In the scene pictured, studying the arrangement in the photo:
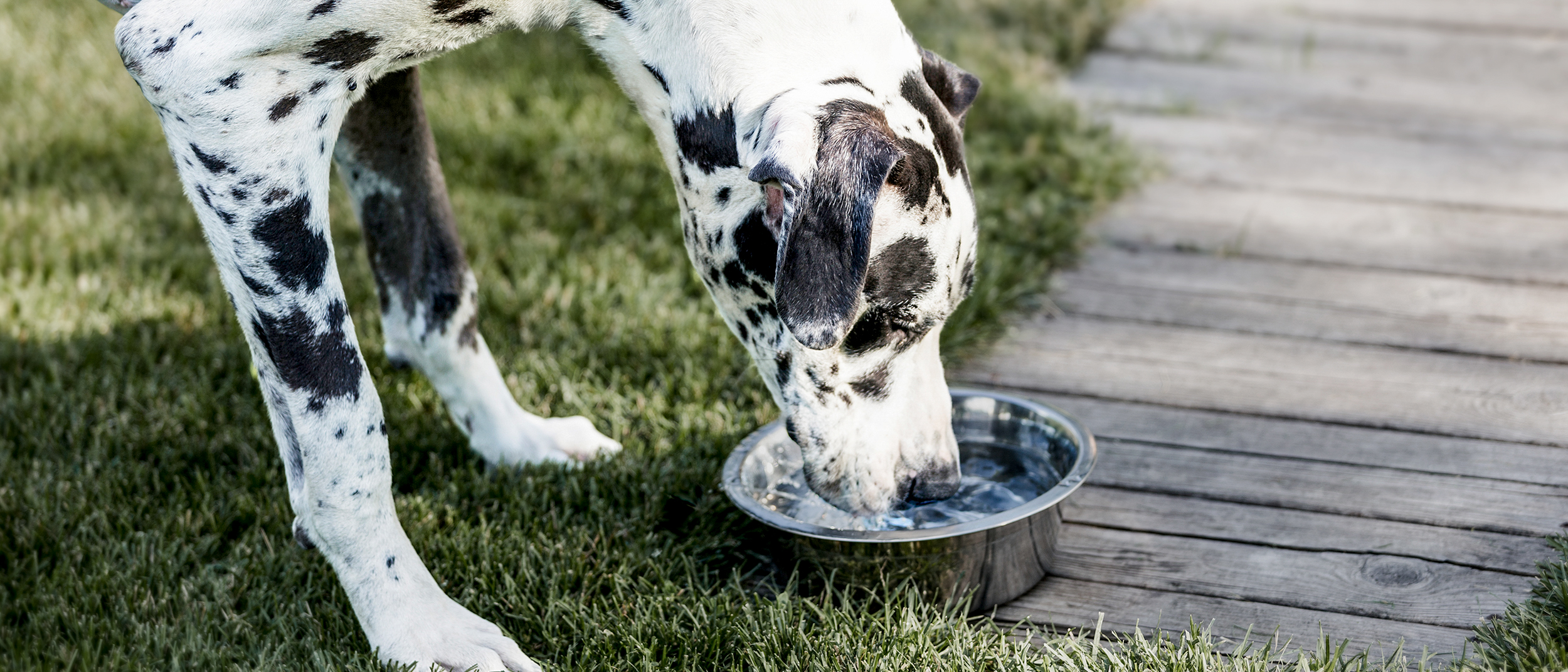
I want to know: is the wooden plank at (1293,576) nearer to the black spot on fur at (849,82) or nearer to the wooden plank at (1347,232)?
the black spot on fur at (849,82)

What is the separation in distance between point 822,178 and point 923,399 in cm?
71

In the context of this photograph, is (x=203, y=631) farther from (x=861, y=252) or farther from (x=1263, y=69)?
(x=1263, y=69)

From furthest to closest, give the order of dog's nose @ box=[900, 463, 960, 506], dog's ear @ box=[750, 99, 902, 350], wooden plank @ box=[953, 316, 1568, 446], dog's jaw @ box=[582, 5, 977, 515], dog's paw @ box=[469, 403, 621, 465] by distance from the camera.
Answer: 1. wooden plank @ box=[953, 316, 1568, 446]
2. dog's paw @ box=[469, 403, 621, 465]
3. dog's nose @ box=[900, 463, 960, 506]
4. dog's jaw @ box=[582, 5, 977, 515]
5. dog's ear @ box=[750, 99, 902, 350]

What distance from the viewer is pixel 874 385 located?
2.69m

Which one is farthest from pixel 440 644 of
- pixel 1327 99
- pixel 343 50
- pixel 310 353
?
pixel 1327 99

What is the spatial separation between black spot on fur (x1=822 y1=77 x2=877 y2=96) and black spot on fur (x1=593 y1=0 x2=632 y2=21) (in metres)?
0.43

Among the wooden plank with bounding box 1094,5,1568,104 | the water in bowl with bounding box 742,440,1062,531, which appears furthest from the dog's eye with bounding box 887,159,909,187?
the wooden plank with bounding box 1094,5,1568,104

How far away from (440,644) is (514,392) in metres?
1.21

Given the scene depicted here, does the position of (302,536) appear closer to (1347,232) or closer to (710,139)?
(710,139)

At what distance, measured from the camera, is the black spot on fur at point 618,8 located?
8.39 ft

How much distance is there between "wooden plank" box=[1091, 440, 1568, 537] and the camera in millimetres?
3111

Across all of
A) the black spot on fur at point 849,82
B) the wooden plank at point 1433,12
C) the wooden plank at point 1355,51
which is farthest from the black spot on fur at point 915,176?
the wooden plank at point 1433,12

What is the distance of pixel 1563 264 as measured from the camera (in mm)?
4242

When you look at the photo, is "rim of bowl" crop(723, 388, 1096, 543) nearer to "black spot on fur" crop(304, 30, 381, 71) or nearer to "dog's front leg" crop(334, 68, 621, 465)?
"dog's front leg" crop(334, 68, 621, 465)
